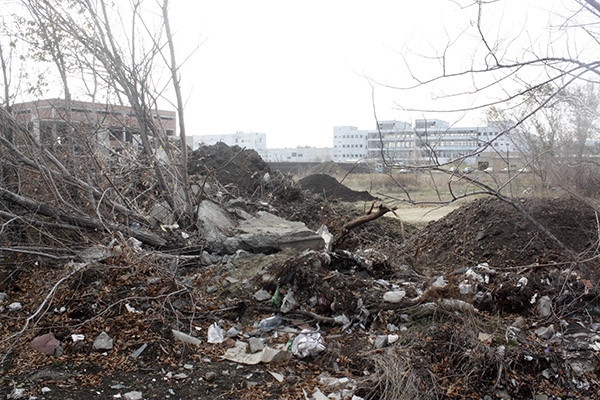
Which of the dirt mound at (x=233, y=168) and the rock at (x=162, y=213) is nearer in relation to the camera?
the rock at (x=162, y=213)

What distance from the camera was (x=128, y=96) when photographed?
258 inches

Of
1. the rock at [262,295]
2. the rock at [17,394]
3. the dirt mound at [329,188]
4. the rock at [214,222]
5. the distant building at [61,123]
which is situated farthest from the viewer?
the dirt mound at [329,188]

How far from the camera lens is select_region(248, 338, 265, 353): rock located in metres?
3.63

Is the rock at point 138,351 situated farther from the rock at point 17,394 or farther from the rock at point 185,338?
the rock at point 17,394

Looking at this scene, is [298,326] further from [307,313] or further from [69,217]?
[69,217]

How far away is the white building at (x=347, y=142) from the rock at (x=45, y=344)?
258ft

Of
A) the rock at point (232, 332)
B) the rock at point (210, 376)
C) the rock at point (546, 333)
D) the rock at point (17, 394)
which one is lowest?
the rock at point (210, 376)

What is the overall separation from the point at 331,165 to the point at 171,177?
79.1 feet

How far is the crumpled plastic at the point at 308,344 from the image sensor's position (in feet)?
11.6

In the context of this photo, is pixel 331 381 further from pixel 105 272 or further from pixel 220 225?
pixel 220 225

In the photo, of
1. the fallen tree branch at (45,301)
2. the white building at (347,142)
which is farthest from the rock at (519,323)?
the white building at (347,142)

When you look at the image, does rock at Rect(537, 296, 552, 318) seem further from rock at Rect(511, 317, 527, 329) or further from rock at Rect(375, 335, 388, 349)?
rock at Rect(375, 335, 388, 349)

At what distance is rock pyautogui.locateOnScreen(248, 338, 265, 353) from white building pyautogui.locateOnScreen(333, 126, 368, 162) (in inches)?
3082

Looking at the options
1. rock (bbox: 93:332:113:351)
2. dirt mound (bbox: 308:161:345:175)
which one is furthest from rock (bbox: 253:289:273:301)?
dirt mound (bbox: 308:161:345:175)
